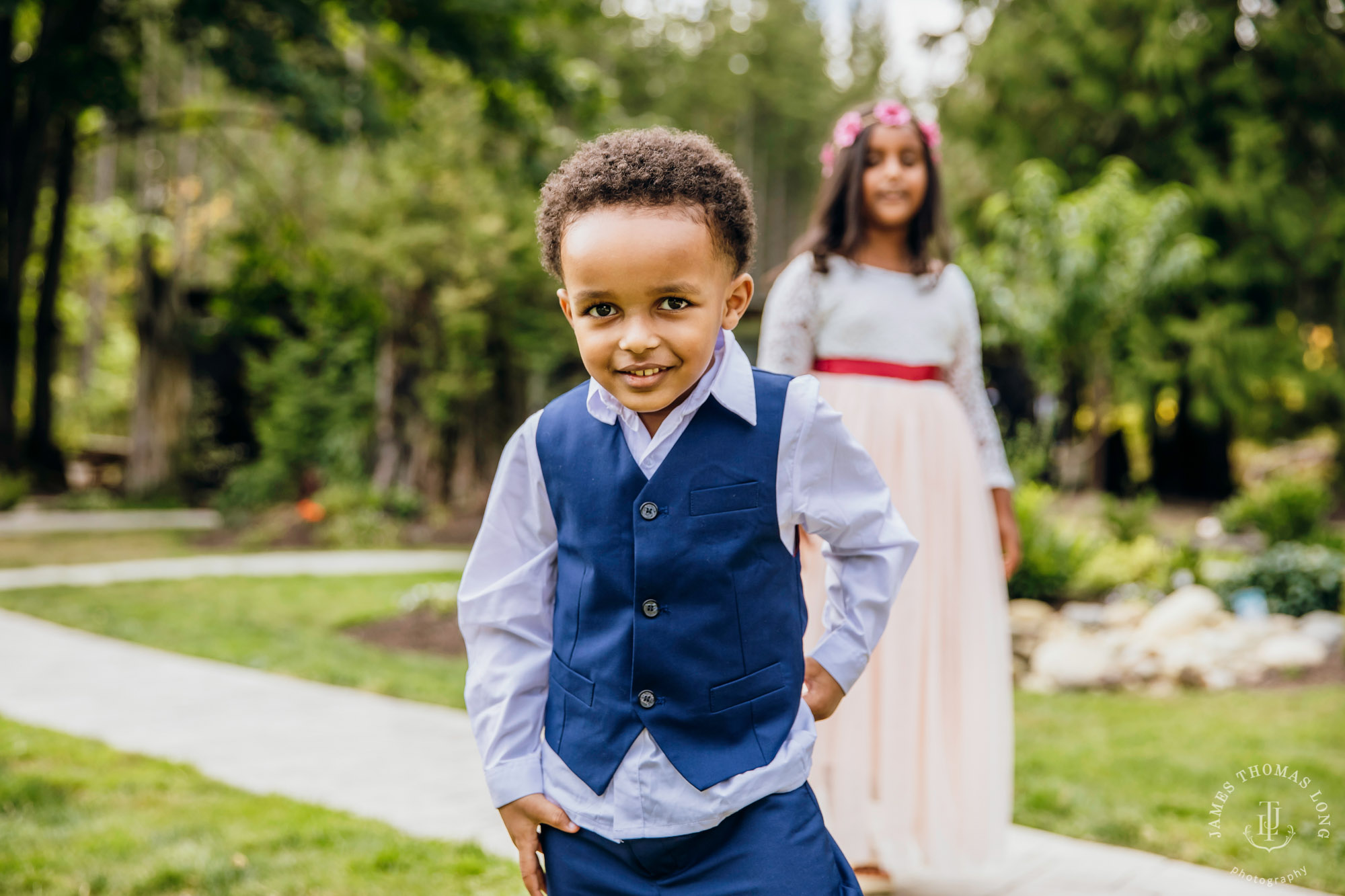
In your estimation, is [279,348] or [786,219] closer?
[279,348]

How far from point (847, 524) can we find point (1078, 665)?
475 cm

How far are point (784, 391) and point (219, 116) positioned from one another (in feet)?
51.1

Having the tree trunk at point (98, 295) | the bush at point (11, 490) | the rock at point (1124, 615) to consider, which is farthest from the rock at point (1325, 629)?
the tree trunk at point (98, 295)

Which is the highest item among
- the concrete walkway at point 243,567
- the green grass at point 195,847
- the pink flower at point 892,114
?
the pink flower at point 892,114

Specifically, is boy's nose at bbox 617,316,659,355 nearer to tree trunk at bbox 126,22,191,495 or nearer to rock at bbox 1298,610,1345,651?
rock at bbox 1298,610,1345,651

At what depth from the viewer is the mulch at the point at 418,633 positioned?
696 cm

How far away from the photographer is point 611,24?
88.7 ft

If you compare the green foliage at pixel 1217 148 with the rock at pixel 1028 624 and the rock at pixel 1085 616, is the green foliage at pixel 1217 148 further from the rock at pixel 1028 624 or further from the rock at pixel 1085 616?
the rock at pixel 1028 624

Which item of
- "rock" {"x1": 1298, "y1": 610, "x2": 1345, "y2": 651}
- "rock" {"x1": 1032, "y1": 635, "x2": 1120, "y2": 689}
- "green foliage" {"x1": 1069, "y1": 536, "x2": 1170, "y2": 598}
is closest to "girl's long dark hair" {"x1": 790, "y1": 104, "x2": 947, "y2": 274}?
"rock" {"x1": 1032, "y1": 635, "x2": 1120, "y2": 689}

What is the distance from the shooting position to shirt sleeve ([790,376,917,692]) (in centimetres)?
165

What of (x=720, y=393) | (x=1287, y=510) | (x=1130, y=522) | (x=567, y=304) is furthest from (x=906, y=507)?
(x=1287, y=510)

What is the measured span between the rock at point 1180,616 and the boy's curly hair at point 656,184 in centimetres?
Result: 559

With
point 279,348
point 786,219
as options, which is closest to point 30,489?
point 279,348

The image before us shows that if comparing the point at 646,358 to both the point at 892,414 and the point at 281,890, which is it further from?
the point at 281,890
